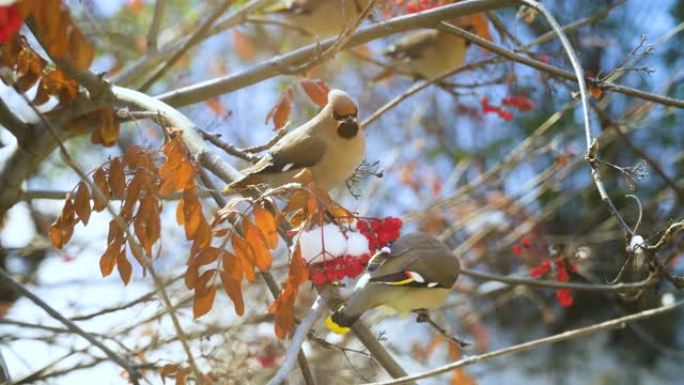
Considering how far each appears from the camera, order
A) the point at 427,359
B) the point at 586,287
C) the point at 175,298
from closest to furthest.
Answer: the point at 586,287 < the point at 175,298 < the point at 427,359

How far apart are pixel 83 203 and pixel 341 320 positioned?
0.75 metres

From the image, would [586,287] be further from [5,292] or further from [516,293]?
[5,292]

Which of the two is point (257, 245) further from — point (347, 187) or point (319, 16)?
point (319, 16)

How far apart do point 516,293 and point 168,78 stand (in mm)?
2580

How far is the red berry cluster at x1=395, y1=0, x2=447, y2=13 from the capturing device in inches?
146

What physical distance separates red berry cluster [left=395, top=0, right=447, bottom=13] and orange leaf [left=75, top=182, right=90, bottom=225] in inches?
62.9

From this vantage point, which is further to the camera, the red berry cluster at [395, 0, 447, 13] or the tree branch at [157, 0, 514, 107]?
the red berry cluster at [395, 0, 447, 13]

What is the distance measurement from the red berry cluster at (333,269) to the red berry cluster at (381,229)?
8 cm

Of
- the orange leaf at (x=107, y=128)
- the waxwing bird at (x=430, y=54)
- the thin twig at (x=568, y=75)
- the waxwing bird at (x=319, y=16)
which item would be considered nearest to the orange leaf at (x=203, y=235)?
the orange leaf at (x=107, y=128)

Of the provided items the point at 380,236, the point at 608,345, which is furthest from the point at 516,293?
the point at 380,236

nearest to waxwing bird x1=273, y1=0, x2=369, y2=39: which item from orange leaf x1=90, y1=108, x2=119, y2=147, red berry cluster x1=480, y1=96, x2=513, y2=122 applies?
red berry cluster x1=480, y1=96, x2=513, y2=122

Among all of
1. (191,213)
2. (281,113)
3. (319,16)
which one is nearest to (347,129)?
(281,113)

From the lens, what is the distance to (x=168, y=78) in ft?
20.4

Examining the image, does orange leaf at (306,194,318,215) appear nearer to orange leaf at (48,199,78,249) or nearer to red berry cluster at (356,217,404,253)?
red berry cluster at (356,217,404,253)
